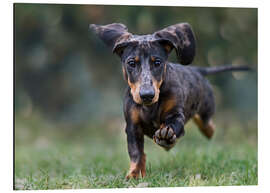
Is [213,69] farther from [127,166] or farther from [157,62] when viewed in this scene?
[157,62]

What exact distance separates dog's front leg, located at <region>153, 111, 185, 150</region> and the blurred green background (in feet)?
13.5

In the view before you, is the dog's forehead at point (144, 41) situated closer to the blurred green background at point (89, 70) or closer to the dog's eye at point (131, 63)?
the dog's eye at point (131, 63)

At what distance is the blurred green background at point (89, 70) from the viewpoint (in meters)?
8.94

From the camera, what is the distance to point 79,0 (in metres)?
5.34

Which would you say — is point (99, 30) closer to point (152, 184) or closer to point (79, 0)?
point (79, 0)

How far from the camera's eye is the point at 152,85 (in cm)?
432

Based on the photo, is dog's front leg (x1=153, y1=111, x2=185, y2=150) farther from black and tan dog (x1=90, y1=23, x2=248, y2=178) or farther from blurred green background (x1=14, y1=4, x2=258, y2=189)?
blurred green background (x1=14, y1=4, x2=258, y2=189)

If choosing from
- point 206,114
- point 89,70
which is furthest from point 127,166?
point 89,70

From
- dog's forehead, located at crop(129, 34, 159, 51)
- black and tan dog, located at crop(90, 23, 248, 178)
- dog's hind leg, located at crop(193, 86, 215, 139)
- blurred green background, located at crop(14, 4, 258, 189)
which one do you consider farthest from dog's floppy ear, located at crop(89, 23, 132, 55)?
blurred green background, located at crop(14, 4, 258, 189)

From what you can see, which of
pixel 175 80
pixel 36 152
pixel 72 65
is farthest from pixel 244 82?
pixel 175 80

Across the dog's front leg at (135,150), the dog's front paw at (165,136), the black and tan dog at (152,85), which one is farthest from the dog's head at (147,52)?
the dog's front leg at (135,150)

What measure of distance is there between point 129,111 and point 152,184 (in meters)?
0.72

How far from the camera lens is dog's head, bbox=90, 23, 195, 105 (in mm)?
4328

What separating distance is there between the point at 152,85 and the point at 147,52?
336 millimetres
